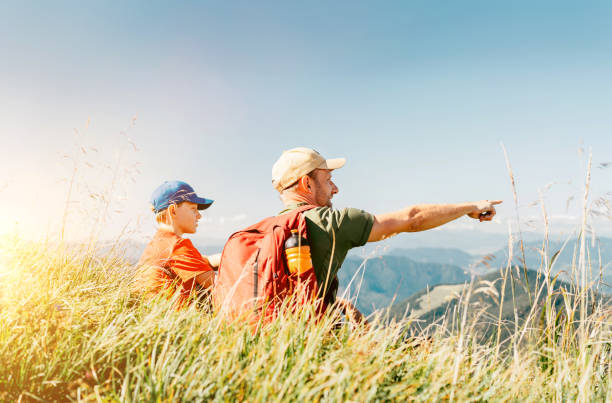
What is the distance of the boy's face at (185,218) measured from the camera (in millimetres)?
4641

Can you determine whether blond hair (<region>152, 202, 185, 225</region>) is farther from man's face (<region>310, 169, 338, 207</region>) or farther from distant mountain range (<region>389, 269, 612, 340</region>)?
distant mountain range (<region>389, 269, 612, 340</region>)

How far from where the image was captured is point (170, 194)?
4648 millimetres

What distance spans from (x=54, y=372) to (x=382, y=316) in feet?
5.72

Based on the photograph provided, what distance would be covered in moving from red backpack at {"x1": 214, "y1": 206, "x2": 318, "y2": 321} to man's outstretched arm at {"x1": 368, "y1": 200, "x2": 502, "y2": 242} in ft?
1.85

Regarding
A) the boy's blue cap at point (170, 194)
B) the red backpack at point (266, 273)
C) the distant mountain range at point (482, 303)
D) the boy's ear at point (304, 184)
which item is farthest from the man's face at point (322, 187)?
the boy's blue cap at point (170, 194)

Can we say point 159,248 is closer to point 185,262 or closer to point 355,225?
point 185,262

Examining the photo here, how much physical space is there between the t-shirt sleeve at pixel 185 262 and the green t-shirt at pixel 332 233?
1.34 m

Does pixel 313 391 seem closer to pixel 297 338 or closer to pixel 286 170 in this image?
pixel 297 338

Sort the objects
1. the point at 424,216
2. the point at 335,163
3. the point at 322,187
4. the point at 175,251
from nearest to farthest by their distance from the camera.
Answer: the point at 424,216, the point at 322,187, the point at 335,163, the point at 175,251

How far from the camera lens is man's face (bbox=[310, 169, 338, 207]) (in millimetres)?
3701

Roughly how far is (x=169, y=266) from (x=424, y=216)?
7.58 feet

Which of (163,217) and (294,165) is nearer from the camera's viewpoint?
(294,165)

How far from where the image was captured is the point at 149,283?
3514 millimetres

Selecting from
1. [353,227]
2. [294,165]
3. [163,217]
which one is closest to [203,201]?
[163,217]
